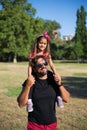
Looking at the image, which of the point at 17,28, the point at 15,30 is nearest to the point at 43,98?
the point at 17,28

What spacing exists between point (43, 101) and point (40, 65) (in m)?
0.53

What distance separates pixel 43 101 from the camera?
4777 millimetres

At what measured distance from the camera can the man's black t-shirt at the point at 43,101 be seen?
476cm

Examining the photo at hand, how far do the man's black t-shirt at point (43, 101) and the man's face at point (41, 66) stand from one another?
0.16 meters

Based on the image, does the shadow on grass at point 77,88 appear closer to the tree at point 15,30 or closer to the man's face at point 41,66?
the man's face at point 41,66

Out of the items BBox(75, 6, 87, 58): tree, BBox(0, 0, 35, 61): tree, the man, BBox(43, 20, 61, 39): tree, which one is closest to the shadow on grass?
the man

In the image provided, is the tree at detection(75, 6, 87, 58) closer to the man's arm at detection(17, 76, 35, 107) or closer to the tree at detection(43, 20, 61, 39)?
the tree at detection(43, 20, 61, 39)

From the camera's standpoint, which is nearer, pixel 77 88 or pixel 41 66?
pixel 41 66

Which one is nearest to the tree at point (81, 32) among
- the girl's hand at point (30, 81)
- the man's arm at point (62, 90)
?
the man's arm at point (62, 90)

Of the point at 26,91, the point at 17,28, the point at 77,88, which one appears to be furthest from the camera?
the point at 17,28

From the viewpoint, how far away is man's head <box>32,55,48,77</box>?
181 inches

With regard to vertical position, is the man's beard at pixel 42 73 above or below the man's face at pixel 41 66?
below

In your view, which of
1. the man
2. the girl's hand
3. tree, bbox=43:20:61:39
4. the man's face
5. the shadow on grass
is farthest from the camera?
tree, bbox=43:20:61:39

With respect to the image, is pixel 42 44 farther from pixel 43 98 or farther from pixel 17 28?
pixel 17 28
